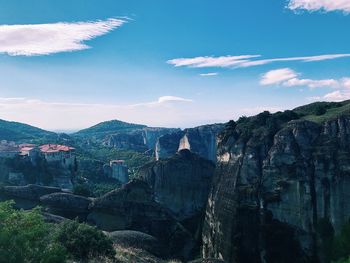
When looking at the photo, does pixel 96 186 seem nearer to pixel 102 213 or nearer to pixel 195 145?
pixel 195 145

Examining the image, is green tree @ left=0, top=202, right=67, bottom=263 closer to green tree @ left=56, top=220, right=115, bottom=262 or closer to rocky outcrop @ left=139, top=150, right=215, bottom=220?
green tree @ left=56, top=220, right=115, bottom=262

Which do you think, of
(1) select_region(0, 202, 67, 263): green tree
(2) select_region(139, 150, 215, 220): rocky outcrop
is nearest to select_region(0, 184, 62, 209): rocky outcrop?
(2) select_region(139, 150, 215, 220): rocky outcrop

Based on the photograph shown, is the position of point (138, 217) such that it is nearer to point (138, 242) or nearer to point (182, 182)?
point (138, 242)

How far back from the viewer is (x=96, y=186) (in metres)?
116

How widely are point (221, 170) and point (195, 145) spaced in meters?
88.1

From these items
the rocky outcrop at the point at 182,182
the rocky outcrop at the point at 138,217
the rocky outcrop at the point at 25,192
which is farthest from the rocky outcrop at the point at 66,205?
the rocky outcrop at the point at 182,182

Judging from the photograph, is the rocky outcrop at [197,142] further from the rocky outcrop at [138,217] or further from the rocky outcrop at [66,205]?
the rocky outcrop at [66,205]

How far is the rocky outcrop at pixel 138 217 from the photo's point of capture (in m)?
52.0

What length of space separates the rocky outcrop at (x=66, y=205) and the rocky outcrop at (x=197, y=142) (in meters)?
91.8

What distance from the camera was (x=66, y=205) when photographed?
51156 millimetres

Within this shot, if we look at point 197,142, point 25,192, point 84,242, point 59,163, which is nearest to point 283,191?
point 84,242

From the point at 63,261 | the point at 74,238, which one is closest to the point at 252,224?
the point at 74,238

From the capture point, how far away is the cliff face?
44500 millimetres

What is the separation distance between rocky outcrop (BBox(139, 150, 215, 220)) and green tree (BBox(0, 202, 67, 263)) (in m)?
61.3
